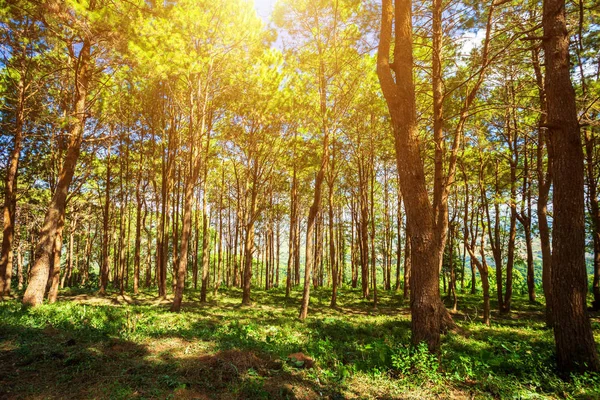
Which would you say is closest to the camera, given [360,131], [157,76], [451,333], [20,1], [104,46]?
[451,333]

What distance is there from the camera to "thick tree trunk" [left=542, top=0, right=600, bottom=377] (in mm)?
4863

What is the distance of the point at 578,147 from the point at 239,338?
336 inches

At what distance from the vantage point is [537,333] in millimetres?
9570

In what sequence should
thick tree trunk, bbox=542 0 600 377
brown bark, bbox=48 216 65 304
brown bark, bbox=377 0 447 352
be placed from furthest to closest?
brown bark, bbox=48 216 65 304 < brown bark, bbox=377 0 447 352 < thick tree trunk, bbox=542 0 600 377

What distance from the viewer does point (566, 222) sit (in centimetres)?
503

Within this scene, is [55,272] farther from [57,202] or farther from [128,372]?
[128,372]

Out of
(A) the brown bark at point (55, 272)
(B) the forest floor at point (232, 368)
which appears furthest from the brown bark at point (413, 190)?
(A) the brown bark at point (55, 272)

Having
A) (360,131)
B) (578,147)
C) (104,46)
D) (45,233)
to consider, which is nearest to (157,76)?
(104,46)

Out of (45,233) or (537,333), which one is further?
(45,233)

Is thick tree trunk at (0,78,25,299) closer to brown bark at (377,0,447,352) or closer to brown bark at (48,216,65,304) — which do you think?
brown bark at (48,216,65,304)

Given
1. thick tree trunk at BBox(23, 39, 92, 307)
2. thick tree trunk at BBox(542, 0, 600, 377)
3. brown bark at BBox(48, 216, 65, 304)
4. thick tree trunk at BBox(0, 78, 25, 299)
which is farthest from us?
thick tree trunk at BBox(0, 78, 25, 299)

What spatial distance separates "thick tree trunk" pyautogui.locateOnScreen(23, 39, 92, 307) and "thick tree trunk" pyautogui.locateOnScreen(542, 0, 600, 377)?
14.0m

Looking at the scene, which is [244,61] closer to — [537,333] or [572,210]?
[572,210]

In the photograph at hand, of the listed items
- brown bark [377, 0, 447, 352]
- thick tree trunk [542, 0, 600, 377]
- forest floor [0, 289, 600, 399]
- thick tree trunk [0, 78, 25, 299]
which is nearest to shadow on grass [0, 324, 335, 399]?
forest floor [0, 289, 600, 399]
